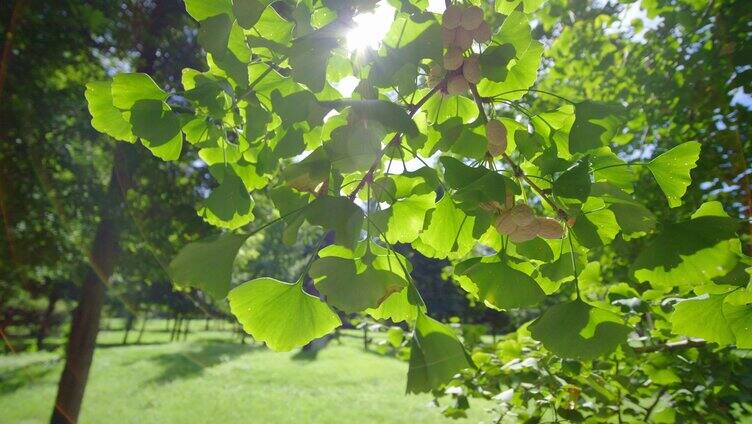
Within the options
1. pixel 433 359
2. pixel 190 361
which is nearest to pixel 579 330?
pixel 433 359

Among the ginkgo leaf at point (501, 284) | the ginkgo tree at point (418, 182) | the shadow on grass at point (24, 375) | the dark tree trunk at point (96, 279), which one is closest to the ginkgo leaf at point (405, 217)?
the ginkgo tree at point (418, 182)

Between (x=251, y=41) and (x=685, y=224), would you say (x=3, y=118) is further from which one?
(x=685, y=224)

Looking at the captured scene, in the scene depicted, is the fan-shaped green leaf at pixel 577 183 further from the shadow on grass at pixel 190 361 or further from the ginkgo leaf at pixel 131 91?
the shadow on grass at pixel 190 361

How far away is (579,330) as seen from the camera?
0.60 meters

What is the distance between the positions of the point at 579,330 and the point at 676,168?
1.00ft

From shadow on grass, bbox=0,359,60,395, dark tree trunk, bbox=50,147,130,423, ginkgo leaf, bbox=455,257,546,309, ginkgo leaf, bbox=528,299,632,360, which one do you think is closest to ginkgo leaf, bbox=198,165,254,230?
ginkgo leaf, bbox=455,257,546,309

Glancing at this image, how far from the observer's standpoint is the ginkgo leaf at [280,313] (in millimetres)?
646

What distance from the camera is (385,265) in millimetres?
648

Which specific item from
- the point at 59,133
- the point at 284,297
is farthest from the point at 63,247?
the point at 284,297

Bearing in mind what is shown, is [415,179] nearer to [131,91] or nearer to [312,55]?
[312,55]

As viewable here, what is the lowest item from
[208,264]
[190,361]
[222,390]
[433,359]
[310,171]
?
[222,390]

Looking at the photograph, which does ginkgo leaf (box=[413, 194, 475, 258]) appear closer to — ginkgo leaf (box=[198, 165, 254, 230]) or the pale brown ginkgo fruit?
the pale brown ginkgo fruit

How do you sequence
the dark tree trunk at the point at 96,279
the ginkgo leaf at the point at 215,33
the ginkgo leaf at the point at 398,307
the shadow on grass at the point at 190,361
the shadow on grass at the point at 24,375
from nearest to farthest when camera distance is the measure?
the ginkgo leaf at the point at 215,33
the ginkgo leaf at the point at 398,307
the dark tree trunk at the point at 96,279
the shadow on grass at the point at 24,375
the shadow on grass at the point at 190,361

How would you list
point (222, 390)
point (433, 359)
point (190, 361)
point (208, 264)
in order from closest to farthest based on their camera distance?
1. point (433, 359)
2. point (208, 264)
3. point (222, 390)
4. point (190, 361)
